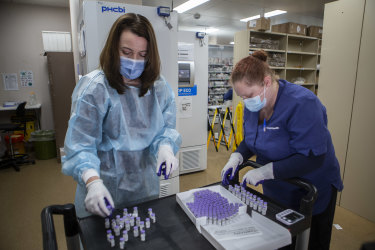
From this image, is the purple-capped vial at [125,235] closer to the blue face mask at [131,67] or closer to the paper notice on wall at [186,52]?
the blue face mask at [131,67]

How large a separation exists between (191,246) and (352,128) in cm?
230

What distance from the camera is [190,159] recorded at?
338 cm

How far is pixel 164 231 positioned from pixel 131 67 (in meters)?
0.72

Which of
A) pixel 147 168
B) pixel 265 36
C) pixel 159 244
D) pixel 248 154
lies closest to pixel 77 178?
pixel 147 168

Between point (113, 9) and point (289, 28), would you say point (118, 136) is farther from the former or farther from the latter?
point (289, 28)

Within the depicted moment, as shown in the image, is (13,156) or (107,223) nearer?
(107,223)

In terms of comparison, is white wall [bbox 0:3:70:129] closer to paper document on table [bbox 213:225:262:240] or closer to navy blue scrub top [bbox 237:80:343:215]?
navy blue scrub top [bbox 237:80:343:215]

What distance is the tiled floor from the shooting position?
6.82ft

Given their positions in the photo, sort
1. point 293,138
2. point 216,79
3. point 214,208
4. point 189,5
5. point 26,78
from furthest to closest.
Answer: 1. point 216,79
2. point 189,5
3. point 26,78
4. point 293,138
5. point 214,208

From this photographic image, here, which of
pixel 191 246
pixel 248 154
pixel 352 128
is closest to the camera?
pixel 191 246

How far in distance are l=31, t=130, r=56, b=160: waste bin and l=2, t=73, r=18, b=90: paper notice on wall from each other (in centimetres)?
133

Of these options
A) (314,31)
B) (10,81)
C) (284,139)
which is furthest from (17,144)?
(314,31)

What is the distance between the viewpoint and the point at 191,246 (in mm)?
781

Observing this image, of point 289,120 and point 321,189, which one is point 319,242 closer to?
point 321,189
